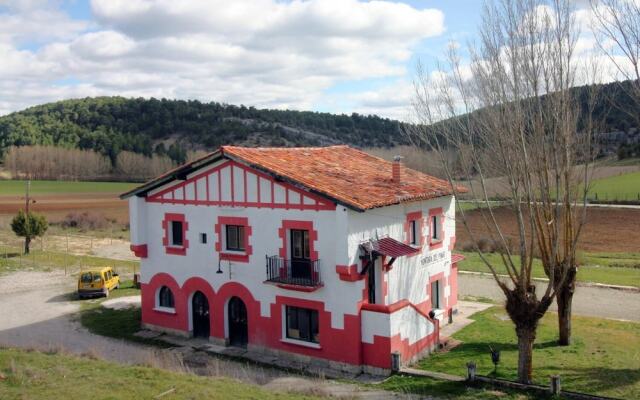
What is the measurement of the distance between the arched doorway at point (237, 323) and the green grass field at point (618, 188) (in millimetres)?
44631

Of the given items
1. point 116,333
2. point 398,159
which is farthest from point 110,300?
point 398,159

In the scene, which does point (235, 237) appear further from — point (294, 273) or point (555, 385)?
point (555, 385)

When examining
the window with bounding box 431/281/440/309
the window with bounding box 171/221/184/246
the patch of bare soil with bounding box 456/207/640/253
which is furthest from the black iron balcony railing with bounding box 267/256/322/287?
the patch of bare soil with bounding box 456/207/640/253

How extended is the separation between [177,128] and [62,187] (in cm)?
3724

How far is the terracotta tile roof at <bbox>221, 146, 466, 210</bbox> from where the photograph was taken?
52.8 feet

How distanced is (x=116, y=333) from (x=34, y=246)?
23.6m

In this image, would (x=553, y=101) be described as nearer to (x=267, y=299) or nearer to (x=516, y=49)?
(x=516, y=49)

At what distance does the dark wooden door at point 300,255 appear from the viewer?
54.4 feet

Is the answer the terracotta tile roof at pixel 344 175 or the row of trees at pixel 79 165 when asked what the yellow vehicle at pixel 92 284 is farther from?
the row of trees at pixel 79 165

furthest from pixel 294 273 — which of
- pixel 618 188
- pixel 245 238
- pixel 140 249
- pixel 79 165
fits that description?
pixel 79 165

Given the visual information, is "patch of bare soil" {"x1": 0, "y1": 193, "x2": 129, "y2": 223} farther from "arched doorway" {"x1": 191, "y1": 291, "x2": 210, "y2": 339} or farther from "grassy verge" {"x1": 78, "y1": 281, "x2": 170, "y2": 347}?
"arched doorway" {"x1": 191, "y1": 291, "x2": 210, "y2": 339}

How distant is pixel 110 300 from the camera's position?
2472 centimetres

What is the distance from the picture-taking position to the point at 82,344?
18828mm

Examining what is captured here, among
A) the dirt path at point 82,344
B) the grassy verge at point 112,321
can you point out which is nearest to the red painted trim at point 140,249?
the grassy verge at point 112,321
